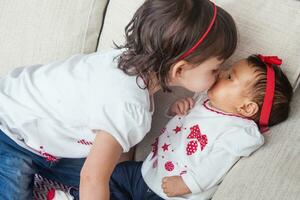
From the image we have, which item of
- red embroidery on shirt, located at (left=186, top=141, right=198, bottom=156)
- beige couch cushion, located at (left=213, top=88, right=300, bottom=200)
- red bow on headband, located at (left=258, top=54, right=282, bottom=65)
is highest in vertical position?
red bow on headband, located at (left=258, top=54, right=282, bottom=65)

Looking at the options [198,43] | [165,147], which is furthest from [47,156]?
[198,43]

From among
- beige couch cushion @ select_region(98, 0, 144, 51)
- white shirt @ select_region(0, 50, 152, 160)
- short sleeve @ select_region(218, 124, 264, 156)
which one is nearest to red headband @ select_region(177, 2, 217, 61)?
white shirt @ select_region(0, 50, 152, 160)

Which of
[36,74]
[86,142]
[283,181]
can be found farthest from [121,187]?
[283,181]

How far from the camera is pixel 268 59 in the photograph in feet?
4.03

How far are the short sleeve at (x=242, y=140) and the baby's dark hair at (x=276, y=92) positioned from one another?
2.6 inches

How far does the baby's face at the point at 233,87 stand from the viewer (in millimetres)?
1247

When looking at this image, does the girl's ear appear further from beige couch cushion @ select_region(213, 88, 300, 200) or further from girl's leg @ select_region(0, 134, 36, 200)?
girl's leg @ select_region(0, 134, 36, 200)

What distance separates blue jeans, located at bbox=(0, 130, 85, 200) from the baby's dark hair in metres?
0.62

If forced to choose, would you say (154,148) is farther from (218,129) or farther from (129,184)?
(218,129)

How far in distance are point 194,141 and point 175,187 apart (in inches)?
5.6

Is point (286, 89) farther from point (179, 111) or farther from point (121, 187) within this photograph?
point (121, 187)

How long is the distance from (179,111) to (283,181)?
42 cm

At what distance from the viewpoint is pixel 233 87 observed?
1.27 meters

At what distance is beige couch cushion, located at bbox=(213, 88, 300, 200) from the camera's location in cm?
108
